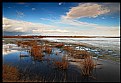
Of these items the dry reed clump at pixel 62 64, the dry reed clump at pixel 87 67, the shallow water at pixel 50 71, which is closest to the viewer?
the shallow water at pixel 50 71

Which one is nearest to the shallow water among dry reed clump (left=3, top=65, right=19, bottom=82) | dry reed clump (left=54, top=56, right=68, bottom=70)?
dry reed clump (left=54, top=56, right=68, bottom=70)

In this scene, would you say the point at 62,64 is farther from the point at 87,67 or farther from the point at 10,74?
the point at 10,74

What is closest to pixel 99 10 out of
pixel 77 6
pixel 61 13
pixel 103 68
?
pixel 77 6

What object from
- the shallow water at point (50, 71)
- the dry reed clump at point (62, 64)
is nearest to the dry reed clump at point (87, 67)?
the shallow water at point (50, 71)

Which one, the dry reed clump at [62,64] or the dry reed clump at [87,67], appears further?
the dry reed clump at [62,64]

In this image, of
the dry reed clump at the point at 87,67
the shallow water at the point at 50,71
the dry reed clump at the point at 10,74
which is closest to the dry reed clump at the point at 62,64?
the shallow water at the point at 50,71

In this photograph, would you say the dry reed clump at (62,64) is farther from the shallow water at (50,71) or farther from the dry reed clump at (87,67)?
the dry reed clump at (87,67)

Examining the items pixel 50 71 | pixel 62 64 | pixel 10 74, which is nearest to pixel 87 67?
pixel 62 64

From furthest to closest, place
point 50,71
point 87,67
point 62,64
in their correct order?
point 62,64 → point 50,71 → point 87,67

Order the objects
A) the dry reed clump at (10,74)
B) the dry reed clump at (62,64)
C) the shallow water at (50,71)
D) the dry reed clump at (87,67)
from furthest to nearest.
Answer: the dry reed clump at (62,64) → the dry reed clump at (87,67) → the shallow water at (50,71) → the dry reed clump at (10,74)

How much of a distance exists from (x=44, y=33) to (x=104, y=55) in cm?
224

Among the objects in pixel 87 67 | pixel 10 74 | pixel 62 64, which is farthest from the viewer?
pixel 62 64

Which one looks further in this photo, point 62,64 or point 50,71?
point 62,64

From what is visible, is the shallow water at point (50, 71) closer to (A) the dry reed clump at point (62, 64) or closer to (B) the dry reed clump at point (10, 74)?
(A) the dry reed clump at point (62, 64)
